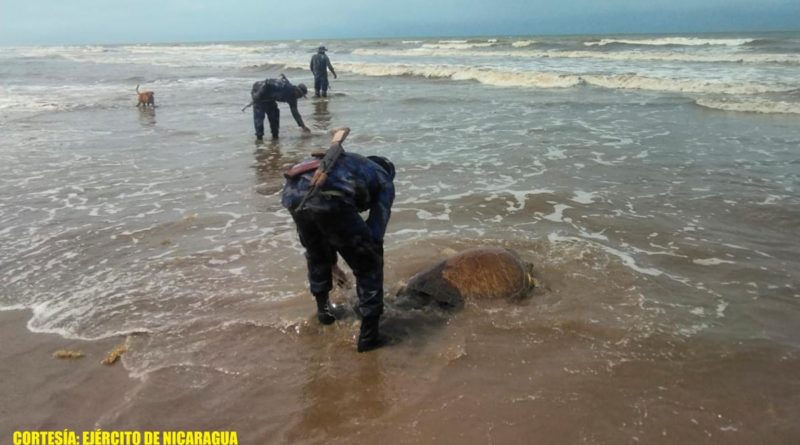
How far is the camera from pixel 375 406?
3.18 metres

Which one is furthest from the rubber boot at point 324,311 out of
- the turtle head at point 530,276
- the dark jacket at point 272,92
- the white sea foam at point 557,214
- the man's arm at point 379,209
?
the dark jacket at point 272,92

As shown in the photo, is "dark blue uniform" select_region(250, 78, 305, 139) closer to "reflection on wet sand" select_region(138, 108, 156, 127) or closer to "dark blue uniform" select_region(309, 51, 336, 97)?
"reflection on wet sand" select_region(138, 108, 156, 127)

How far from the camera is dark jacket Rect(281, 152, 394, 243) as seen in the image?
336 cm

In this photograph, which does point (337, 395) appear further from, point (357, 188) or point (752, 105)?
point (752, 105)

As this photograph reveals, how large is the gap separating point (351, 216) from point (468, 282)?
139cm

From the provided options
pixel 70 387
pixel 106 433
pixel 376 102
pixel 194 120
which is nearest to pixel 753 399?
pixel 106 433

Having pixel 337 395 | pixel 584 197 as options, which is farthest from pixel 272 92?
pixel 337 395

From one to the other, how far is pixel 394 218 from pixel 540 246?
1.82 metres

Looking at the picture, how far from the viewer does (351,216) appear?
3.44 m

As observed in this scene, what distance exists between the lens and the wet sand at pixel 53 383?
10.3 ft

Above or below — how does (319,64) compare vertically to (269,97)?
above

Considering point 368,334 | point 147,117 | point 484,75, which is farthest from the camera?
point 484,75

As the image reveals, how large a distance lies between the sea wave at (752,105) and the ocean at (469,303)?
5.36 feet

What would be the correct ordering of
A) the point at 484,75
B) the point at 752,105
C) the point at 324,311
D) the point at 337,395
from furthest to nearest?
the point at 484,75 < the point at 752,105 < the point at 324,311 < the point at 337,395
